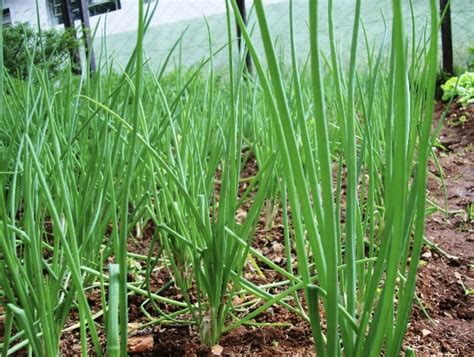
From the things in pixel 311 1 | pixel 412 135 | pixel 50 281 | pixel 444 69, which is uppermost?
pixel 311 1

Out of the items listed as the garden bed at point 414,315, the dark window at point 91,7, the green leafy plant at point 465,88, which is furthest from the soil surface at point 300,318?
the dark window at point 91,7

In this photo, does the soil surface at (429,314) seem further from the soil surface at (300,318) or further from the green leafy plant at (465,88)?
the green leafy plant at (465,88)

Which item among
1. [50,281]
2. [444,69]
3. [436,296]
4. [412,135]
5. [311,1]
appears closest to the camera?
[311,1]

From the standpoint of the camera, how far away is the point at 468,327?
24.4 inches

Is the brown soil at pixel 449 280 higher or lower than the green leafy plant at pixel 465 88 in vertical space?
higher

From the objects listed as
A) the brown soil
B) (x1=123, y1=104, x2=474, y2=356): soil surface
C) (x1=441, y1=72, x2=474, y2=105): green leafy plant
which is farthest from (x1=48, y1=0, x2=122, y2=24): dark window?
(x1=123, y1=104, x2=474, y2=356): soil surface

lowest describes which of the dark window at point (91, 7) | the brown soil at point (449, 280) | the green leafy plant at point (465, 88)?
the green leafy plant at point (465, 88)

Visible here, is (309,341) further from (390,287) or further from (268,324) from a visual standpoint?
(390,287)

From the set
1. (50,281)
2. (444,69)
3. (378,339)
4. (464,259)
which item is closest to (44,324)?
(50,281)

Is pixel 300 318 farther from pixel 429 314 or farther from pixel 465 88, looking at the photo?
pixel 465 88

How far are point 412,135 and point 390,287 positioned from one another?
5.1 inches

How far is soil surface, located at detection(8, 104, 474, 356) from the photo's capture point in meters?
0.57

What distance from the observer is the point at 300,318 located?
64 centimetres

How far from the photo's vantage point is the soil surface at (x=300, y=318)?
1.87ft
